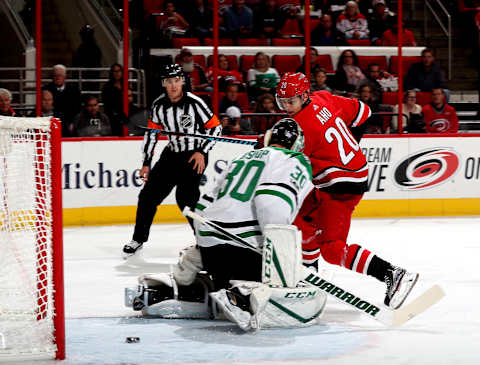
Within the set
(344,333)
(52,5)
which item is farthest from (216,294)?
(52,5)

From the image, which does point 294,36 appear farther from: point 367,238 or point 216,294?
point 216,294

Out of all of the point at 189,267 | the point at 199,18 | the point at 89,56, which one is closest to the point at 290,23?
the point at 199,18

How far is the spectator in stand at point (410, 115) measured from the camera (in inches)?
331

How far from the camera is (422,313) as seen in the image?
427cm

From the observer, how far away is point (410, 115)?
27.8ft

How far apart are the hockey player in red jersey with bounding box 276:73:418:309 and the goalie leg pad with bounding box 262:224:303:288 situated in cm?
57

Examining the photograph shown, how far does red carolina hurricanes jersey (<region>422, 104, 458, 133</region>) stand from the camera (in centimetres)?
845

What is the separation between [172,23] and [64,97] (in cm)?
231

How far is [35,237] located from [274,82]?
5.24 m

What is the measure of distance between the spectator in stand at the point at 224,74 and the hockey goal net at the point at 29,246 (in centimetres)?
438

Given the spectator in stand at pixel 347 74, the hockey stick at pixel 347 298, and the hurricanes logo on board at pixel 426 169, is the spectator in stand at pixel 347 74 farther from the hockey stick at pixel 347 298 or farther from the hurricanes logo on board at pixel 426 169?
the hockey stick at pixel 347 298

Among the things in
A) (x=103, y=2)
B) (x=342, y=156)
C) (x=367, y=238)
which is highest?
(x=103, y=2)

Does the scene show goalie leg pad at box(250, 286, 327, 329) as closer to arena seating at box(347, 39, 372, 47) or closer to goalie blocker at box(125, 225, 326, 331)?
goalie blocker at box(125, 225, 326, 331)

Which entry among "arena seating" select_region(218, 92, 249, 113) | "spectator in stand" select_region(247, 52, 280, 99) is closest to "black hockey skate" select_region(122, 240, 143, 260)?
"arena seating" select_region(218, 92, 249, 113)
